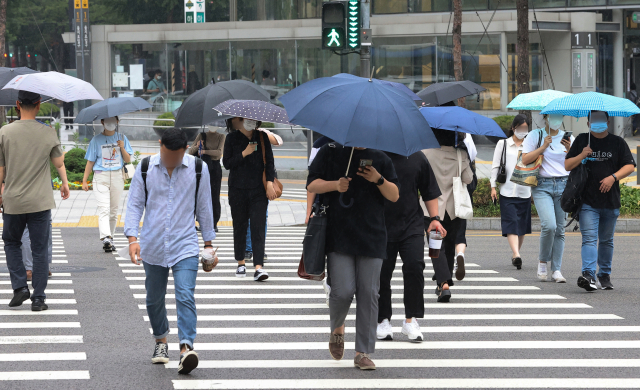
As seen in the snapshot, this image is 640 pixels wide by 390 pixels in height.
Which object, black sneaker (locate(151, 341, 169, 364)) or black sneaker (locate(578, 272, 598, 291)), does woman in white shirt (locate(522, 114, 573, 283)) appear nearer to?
black sneaker (locate(578, 272, 598, 291))

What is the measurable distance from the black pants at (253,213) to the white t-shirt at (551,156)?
313 centimetres

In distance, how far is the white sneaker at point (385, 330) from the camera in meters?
7.21

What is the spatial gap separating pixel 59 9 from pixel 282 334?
5209 centimetres

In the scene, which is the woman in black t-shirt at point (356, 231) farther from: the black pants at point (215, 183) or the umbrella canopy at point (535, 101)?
the black pants at point (215, 183)

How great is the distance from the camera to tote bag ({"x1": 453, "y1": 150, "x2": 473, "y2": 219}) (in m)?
8.82

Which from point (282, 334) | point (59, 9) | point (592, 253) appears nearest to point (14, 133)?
point (282, 334)

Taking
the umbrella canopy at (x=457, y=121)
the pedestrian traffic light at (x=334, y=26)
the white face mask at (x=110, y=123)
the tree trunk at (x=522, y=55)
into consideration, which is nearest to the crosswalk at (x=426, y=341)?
the umbrella canopy at (x=457, y=121)

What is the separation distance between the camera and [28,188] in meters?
8.18

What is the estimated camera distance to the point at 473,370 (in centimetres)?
634

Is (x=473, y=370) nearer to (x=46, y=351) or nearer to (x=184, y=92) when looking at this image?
(x=46, y=351)

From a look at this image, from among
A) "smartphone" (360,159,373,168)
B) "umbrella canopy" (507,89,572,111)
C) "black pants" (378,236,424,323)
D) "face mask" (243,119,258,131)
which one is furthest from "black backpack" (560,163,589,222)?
"smartphone" (360,159,373,168)

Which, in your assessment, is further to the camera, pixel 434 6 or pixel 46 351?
pixel 434 6

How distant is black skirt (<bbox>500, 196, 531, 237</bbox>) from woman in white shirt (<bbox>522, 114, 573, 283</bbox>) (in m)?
0.62

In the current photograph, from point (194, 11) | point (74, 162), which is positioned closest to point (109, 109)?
point (74, 162)
